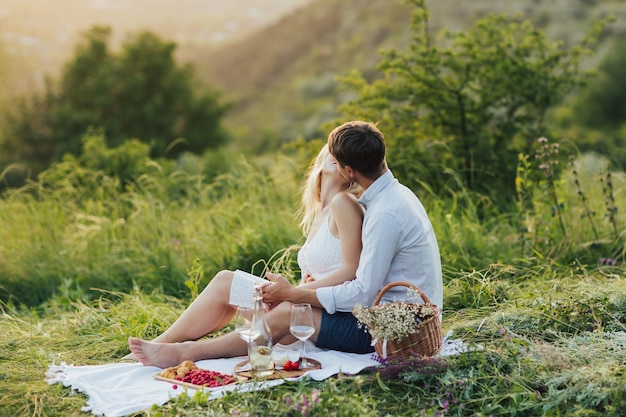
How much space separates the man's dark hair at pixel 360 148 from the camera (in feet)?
12.4

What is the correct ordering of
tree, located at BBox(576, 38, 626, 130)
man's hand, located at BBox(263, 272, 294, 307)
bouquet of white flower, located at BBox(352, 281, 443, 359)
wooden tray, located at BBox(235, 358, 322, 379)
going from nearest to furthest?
bouquet of white flower, located at BBox(352, 281, 443, 359) < wooden tray, located at BBox(235, 358, 322, 379) < man's hand, located at BBox(263, 272, 294, 307) < tree, located at BBox(576, 38, 626, 130)

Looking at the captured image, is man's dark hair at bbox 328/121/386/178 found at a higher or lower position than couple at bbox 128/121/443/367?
higher

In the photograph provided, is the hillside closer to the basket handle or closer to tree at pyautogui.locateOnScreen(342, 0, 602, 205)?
tree at pyautogui.locateOnScreen(342, 0, 602, 205)

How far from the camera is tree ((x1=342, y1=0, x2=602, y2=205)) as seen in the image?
7254 mm

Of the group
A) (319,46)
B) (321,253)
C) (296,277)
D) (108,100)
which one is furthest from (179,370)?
(319,46)

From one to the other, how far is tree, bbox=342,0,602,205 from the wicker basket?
3.62 m

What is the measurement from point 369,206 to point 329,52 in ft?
146

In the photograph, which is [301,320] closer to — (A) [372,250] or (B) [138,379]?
(A) [372,250]

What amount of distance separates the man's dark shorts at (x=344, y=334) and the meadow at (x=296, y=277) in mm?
262

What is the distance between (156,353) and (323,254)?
1041 millimetres

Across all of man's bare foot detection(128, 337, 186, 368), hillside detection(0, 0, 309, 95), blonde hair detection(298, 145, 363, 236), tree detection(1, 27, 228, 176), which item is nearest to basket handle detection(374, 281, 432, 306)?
blonde hair detection(298, 145, 363, 236)

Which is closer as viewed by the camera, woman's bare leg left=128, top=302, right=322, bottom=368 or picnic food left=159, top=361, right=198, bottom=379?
picnic food left=159, top=361, right=198, bottom=379

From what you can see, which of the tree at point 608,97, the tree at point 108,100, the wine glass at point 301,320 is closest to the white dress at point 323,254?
the wine glass at point 301,320

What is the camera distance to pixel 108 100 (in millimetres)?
17297
